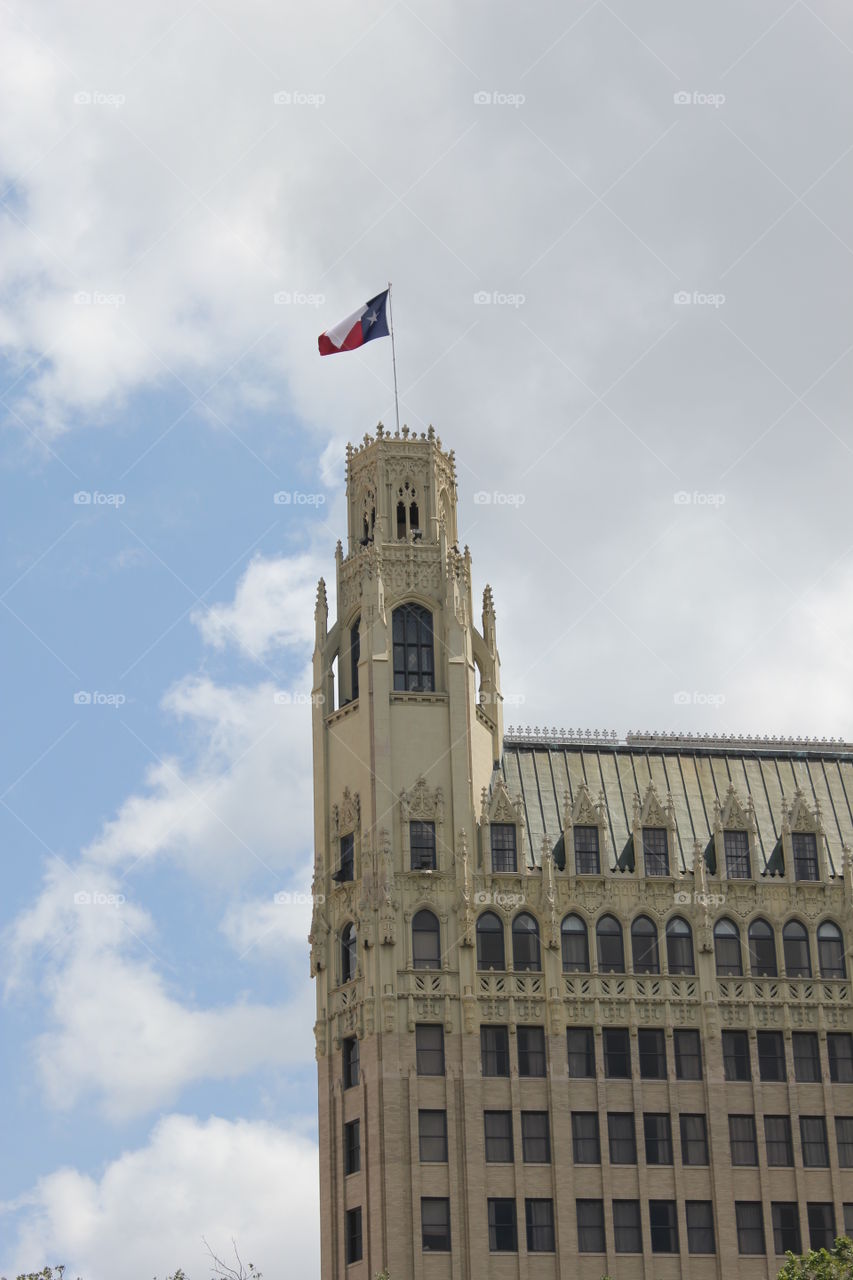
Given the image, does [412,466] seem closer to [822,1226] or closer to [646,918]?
[646,918]

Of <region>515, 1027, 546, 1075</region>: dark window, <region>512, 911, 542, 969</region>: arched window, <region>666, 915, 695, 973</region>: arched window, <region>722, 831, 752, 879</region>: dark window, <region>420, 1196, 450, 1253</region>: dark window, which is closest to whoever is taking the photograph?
<region>420, 1196, 450, 1253</region>: dark window

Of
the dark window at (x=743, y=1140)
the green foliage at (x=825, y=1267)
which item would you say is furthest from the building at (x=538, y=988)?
the green foliage at (x=825, y=1267)

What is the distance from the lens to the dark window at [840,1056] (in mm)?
109125

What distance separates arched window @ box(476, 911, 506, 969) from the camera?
10788 centimetres

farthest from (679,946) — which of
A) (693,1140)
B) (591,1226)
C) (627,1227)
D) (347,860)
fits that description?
(347,860)

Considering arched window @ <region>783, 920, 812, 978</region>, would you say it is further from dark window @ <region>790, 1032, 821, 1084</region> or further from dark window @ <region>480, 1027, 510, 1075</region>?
dark window @ <region>480, 1027, 510, 1075</region>

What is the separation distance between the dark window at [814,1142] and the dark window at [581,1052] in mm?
10117

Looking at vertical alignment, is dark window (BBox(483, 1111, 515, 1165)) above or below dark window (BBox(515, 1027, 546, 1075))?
below

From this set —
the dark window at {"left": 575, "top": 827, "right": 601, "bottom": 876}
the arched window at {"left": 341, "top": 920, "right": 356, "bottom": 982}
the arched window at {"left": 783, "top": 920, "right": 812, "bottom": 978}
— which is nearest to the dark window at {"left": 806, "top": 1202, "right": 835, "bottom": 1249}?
the arched window at {"left": 783, "top": 920, "right": 812, "bottom": 978}

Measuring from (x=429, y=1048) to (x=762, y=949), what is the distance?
669 inches

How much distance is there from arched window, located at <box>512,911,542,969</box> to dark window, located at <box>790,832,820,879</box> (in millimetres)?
13578

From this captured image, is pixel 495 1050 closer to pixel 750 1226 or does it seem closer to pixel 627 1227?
pixel 627 1227

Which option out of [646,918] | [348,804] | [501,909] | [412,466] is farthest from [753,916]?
[412,466]

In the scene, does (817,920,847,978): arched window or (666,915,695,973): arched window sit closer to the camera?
(666,915,695,973): arched window
